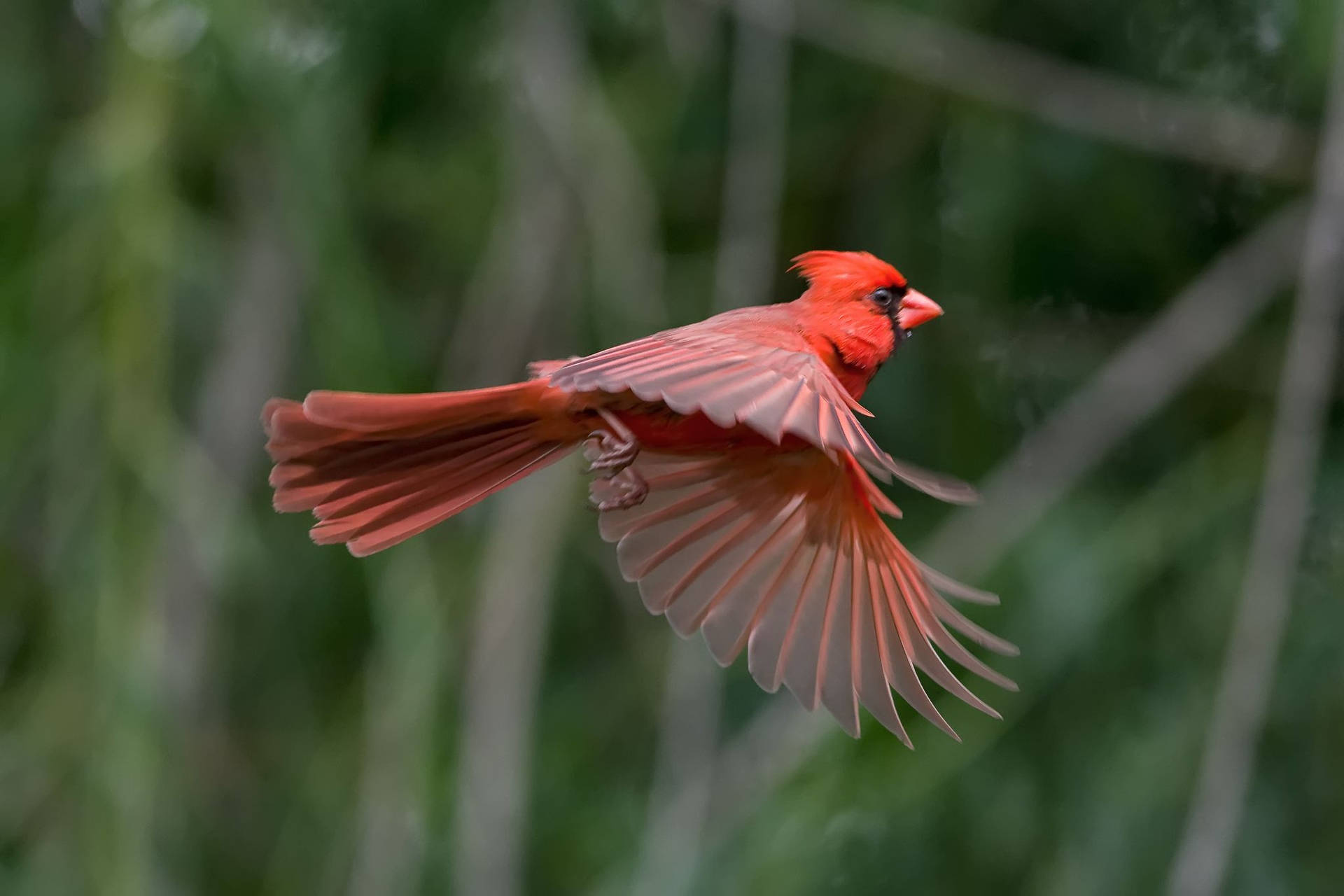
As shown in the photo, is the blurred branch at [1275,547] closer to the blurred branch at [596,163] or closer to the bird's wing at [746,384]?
the bird's wing at [746,384]

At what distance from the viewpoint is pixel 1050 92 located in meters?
4.07

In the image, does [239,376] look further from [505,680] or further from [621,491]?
[621,491]

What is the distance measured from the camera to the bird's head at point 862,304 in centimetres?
281

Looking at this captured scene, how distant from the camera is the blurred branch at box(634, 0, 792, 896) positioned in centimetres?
333

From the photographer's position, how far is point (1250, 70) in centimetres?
435

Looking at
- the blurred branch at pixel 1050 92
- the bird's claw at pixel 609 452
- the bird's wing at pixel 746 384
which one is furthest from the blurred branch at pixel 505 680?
the blurred branch at pixel 1050 92

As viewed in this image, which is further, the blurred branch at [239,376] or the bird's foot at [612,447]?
the blurred branch at [239,376]

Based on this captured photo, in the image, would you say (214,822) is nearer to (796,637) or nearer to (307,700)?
(307,700)

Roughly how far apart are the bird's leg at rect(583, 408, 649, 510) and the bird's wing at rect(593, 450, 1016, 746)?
0.01 meters

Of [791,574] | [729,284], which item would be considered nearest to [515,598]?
[729,284]

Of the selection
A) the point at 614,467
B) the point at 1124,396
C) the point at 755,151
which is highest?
the point at 755,151

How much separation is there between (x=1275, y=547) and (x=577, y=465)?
1.52 m

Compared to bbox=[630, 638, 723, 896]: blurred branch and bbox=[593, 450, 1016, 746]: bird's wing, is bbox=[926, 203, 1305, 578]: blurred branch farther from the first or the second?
bbox=[593, 450, 1016, 746]: bird's wing

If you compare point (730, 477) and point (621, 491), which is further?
point (730, 477)
